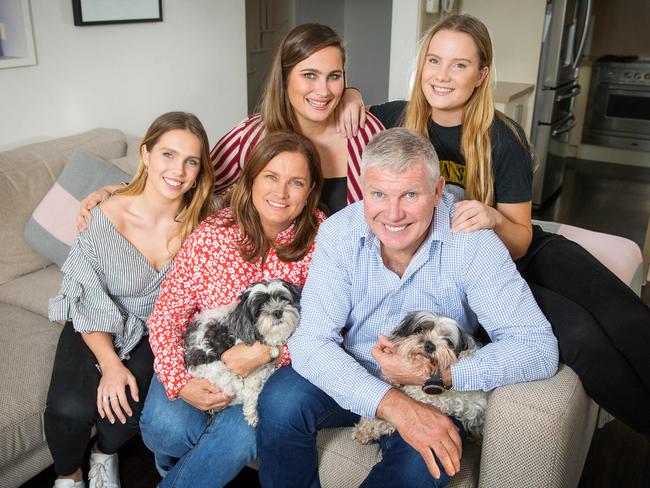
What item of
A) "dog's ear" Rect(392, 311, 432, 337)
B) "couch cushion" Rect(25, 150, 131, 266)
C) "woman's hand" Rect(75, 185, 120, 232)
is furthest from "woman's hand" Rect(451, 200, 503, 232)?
"couch cushion" Rect(25, 150, 131, 266)

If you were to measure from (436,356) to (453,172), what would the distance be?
75 centimetres

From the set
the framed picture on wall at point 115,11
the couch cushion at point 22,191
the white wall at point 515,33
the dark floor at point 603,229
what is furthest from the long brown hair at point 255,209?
the white wall at point 515,33

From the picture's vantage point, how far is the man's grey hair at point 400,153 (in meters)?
1.56

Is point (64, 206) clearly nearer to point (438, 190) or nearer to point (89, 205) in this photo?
point (89, 205)

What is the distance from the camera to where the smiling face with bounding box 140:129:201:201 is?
1.97 meters

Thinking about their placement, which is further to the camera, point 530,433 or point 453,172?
point 453,172

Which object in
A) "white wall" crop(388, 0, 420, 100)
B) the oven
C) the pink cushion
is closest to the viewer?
the pink cushion

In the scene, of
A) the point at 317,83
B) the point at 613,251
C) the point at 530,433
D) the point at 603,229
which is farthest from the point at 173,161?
the point at 603,229

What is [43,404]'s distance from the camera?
1895 mm

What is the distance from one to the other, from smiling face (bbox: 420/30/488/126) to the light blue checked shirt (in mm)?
403

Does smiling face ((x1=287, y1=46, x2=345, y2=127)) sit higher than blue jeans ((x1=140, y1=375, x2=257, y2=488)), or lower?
higher

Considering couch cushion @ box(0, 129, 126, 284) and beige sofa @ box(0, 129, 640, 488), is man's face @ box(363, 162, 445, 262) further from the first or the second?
couch cushion @ box(0, 129, 126, 284)

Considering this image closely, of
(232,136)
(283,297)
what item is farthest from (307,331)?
(232,136)

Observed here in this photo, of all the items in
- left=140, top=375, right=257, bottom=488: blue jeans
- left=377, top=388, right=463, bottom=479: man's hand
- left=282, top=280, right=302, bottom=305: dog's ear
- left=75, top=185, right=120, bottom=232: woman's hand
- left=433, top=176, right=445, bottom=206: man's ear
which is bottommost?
left=140, top=375, right=257, bottom=488: blue jeans
